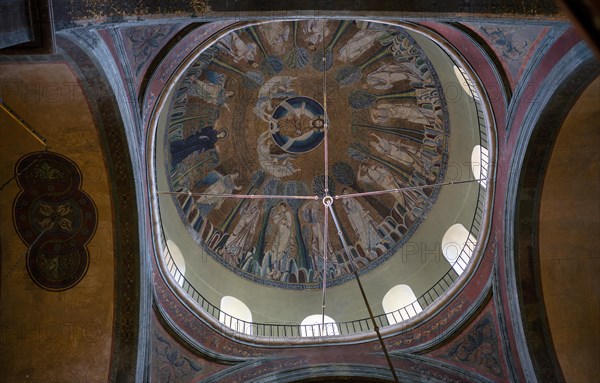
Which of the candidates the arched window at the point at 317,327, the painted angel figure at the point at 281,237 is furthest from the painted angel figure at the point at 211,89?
the arched window at the point at 317,327

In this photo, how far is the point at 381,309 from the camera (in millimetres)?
12352

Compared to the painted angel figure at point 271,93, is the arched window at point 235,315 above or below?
below

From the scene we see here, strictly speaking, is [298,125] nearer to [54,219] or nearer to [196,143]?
[196,143]

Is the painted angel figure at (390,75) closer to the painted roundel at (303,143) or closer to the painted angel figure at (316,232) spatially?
the painted roundel at (303,143)

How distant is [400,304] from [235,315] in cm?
359

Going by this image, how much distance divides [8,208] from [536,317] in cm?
863

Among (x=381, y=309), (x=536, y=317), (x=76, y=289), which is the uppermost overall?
(x=381, y=309)

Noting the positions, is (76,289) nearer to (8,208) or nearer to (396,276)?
(8,208)

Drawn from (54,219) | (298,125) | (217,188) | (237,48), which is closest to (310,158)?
(298,125)

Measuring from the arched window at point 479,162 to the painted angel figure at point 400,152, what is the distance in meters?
1.75

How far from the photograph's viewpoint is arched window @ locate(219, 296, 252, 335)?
11586 millimetres

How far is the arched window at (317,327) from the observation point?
12.2 m

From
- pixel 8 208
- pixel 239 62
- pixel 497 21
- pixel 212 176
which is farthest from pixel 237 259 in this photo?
pixel 497 21

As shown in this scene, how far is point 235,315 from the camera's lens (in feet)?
39.1
